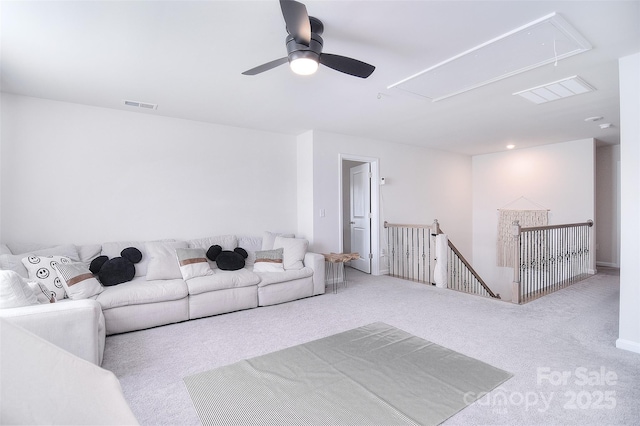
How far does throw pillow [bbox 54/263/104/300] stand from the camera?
298cm

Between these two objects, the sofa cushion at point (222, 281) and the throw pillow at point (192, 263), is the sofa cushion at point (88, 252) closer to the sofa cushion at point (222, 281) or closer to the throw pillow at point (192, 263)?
the throw pillow at point (192, 263)

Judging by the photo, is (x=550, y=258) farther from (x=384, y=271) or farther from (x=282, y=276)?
(x=282, y=276)

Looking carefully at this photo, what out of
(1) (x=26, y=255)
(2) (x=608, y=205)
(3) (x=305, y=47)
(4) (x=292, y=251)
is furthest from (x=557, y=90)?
(1) (x=26, y=255)

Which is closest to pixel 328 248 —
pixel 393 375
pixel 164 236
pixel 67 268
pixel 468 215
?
pixel 164 236

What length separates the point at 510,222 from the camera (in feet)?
22.6

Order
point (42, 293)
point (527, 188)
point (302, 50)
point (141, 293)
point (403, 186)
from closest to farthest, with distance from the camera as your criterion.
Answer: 1. point (302, 50)
2. point (42, 293)
3. point (141, 293)
4. point (403, 186)
5. point (527, 188)

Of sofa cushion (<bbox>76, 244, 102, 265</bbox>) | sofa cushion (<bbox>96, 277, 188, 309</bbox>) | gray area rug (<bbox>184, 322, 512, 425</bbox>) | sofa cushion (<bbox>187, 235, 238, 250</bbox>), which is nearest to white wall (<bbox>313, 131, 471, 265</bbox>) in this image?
sofa cushion (<bbox>187, 235, 238, 250</bbox>)

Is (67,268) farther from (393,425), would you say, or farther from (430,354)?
(430,354)

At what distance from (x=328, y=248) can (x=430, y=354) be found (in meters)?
2.87

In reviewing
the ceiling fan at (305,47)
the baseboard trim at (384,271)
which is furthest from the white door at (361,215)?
the ceiling fan at (305,47)

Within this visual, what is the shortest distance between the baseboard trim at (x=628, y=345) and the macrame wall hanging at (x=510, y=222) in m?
4.08

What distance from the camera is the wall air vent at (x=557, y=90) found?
127 inches

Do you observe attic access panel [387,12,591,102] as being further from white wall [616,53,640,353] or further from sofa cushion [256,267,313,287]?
sofa cushion [256,267,313,287]

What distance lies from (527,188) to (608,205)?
1.64 metres
